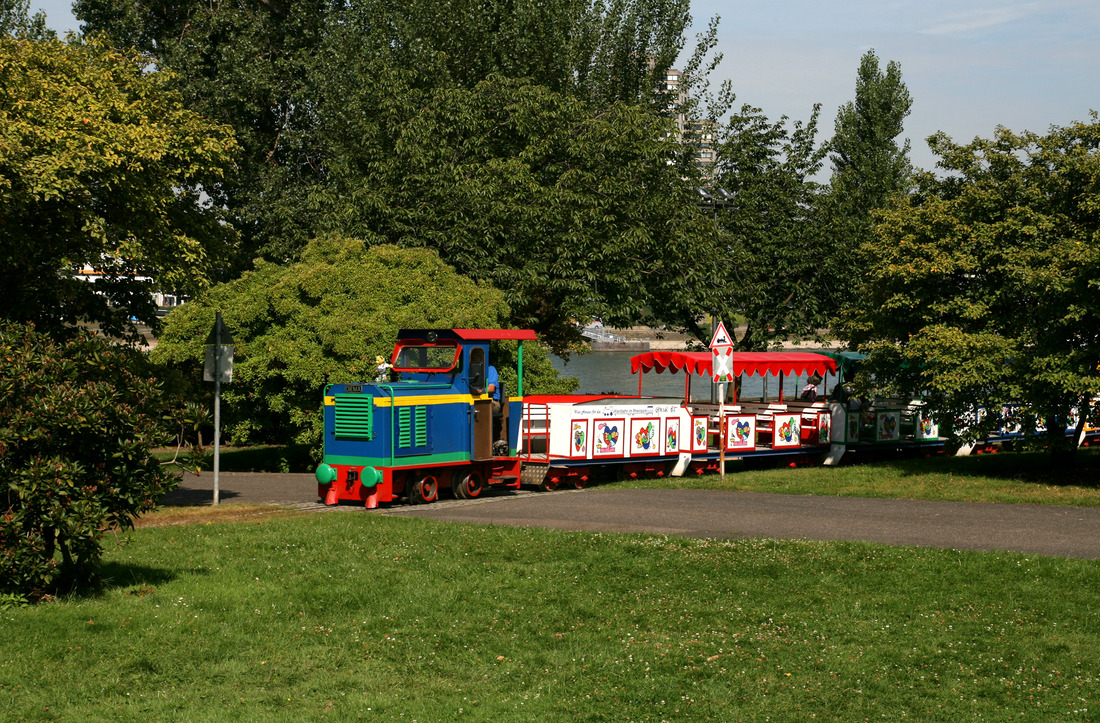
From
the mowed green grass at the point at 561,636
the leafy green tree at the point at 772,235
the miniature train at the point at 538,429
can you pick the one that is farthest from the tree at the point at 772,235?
the mowed green grass at the point at 561,636

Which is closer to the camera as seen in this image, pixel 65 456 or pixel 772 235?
pixel 65 456

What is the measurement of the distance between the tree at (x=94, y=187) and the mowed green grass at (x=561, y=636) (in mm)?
6494

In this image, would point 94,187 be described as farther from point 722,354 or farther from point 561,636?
point 561,636

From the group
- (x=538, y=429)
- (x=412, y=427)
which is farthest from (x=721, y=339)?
(x=412, y=427)

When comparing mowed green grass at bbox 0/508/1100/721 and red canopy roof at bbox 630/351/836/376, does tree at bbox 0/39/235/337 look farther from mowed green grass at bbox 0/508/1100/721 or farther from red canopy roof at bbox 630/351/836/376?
red canopy roof at bbox 630/351/836/376

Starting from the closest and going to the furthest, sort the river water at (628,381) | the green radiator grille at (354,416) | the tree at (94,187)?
1. the tree at (94,187)
2. the green radiator grille at (354,416)
3. the river water at (628,381)

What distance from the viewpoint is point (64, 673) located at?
8492 millimetres

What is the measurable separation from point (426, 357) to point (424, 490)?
264 centimetres

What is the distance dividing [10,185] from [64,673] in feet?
31.6

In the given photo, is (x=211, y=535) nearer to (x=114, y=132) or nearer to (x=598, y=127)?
(x=114, y=132)

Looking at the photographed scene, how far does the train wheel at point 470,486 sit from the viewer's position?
69.3ft

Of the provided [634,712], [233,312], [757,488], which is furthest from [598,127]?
[634,712]

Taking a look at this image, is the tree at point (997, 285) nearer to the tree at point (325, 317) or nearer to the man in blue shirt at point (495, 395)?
the man in blue shirt at point (495, 395)

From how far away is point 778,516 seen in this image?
17.2 m
